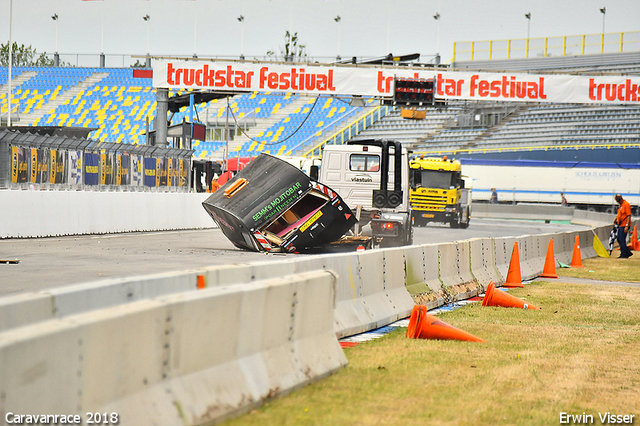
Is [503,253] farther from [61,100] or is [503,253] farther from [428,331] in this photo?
[61,100]

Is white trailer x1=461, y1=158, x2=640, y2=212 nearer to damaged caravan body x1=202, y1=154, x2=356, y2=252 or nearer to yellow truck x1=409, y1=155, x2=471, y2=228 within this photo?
yellow truck x1=409, y1=155, x2=471, y2=228

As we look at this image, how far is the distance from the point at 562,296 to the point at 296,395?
29.2ft

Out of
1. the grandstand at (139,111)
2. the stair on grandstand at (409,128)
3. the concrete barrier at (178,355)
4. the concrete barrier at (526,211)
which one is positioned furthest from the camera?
the stair on grandstand at (409,128)

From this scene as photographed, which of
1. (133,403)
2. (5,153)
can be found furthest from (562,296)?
(5,153)

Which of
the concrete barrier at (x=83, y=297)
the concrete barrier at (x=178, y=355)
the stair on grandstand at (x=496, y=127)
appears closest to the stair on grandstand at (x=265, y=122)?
the stair on grandstand at (x=496, y=127)

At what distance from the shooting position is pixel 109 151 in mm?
23844

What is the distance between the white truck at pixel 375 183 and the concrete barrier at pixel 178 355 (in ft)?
43.0

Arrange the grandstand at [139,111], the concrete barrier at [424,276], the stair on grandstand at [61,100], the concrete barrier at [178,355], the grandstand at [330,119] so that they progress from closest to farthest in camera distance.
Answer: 1. the concrete barrier at [178,355]
2. the concrete barrier at [424,276]
3. the grandstand at [330,119]
4. the grandstand at [139,111]
5. the stair on grandstand at [61,100]

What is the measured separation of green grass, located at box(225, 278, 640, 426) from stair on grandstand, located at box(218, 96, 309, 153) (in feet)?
171

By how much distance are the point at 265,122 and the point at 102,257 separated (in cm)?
4834

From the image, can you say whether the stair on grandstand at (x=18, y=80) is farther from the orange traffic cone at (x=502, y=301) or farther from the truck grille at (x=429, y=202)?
the orange traffic cone at (x=502, y=301)

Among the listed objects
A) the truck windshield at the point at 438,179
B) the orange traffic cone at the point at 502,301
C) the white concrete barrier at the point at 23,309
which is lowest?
the orange traffic cone at the point at 502,301

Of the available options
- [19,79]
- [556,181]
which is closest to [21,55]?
[19,79]

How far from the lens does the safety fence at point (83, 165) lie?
1995 cm
